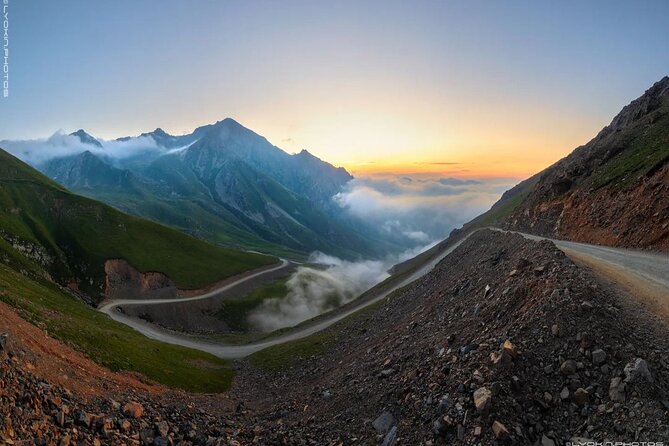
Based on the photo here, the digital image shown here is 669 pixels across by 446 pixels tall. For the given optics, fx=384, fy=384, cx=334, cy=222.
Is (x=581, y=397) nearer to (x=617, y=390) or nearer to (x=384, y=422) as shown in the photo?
(x=617, y=390)

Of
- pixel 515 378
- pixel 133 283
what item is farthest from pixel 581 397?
pixel 133 283

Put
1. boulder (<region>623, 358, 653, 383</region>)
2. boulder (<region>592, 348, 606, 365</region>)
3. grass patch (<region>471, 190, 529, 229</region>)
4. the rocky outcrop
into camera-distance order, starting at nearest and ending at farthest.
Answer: boulder (<region>623, 358, 653, 383</region>)
boulder (<region>592, 348, 606, 365</region>)
the rocky outcrop
grass patch (<region>471, 190, 529, 229</region>)

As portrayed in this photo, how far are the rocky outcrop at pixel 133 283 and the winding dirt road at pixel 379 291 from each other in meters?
4.92

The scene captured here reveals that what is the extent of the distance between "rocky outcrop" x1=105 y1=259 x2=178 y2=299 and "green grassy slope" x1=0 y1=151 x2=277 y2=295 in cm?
205

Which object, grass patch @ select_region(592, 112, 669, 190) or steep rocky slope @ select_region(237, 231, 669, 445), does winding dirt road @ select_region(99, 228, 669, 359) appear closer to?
steep rocky slope @ select_region(237, 231, 669, 445)

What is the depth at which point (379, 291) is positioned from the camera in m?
99.1

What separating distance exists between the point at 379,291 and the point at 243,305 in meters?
46.1

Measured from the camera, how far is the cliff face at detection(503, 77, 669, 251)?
1700 inches

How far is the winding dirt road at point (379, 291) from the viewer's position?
1218 inches

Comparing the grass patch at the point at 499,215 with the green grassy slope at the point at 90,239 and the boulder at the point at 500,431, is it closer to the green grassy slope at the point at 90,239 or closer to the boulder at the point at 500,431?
the green grassy slope at the point at 90,239

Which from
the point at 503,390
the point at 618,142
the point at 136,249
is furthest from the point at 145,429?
the point at 136,249

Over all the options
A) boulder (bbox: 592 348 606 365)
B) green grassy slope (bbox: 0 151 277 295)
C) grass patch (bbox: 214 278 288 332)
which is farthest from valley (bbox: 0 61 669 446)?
green grassy slope (bbox: 0 151 277 295)

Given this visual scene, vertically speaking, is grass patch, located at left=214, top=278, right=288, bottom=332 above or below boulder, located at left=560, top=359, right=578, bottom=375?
below

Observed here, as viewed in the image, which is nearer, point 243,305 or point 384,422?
point 384,422
